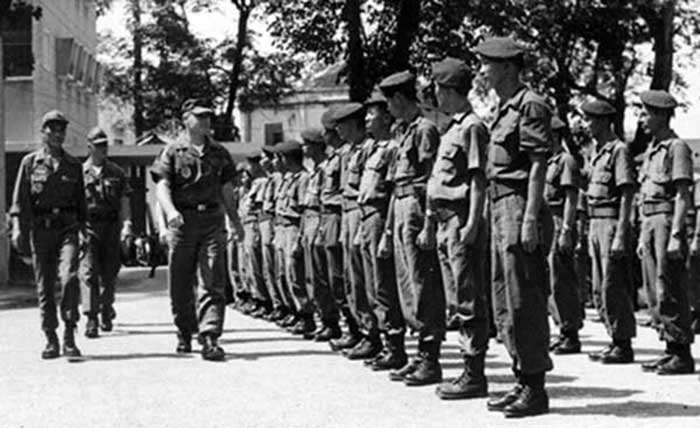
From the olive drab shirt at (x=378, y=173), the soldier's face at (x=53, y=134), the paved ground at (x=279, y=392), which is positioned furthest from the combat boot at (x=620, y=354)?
the soldier's face at (x=53, y=134)

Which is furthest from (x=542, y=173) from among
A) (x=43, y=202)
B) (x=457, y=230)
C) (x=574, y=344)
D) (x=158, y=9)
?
(x=158, y=9)

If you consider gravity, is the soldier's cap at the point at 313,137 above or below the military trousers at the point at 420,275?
above

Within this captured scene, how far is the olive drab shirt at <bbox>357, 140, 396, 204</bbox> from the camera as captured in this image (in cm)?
980

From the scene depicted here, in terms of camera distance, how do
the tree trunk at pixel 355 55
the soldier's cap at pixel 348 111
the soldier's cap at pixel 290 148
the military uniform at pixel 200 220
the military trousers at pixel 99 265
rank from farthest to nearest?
the tree trunk at pixel 355 55 → the soldier's cap at pixel 290 148 → the military trousers at pixel 99 265 → the military uniform at pixel 200 220 → the soldier's cap at pixel 348 111

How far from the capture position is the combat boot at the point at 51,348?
36.1 ft

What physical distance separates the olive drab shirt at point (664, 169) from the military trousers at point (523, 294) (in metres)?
2.43

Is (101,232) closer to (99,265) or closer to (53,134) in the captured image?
(99,265)

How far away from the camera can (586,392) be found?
27.8ft

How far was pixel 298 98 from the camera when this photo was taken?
58062 millimetres

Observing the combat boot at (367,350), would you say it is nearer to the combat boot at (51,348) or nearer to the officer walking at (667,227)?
the officer walking at (667,227)

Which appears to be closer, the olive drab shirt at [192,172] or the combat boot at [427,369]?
the combat boot at [427,369]

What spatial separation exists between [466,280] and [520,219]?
2.64 ft

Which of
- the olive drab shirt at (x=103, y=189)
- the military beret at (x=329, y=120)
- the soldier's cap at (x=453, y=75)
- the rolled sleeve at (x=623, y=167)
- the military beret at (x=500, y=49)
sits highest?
the military beret at (x=500, y=49)

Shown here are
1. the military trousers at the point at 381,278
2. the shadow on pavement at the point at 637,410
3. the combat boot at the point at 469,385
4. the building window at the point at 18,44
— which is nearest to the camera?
the shadow on pavement at the point at 637,410
